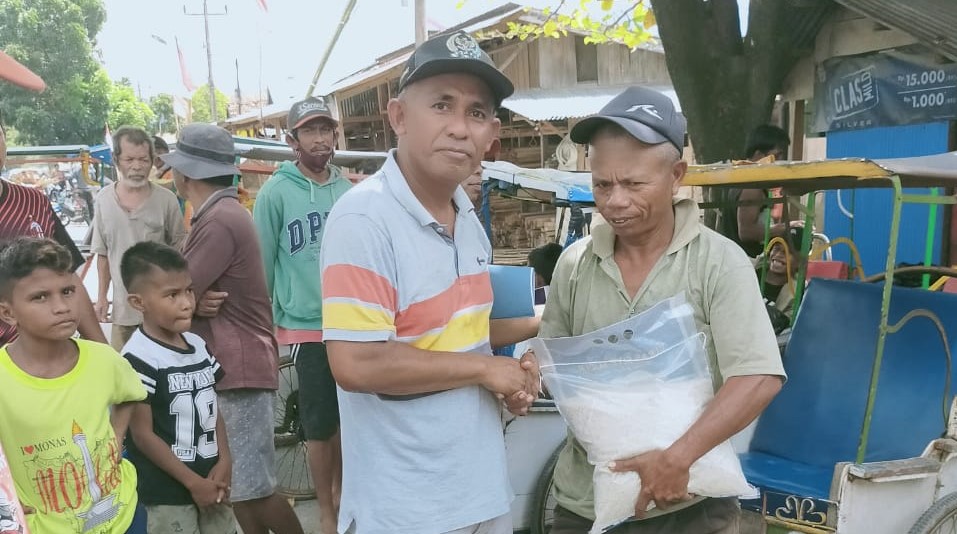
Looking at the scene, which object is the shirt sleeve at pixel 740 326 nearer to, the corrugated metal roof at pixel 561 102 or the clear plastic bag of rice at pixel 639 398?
the clear plastic bag of rice at pixel 639 398

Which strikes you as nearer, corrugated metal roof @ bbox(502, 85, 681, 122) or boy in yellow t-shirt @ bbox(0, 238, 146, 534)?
boy in yellow t-shirt @ bbox(0, 238, 146, 534)

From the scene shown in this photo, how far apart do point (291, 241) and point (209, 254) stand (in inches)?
29.7

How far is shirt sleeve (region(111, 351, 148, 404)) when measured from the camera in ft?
7.97

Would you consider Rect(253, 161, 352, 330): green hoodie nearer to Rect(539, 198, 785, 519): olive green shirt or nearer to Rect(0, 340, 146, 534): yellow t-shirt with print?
Rect(0, 340, 146, 534): yellow t-shirt with print

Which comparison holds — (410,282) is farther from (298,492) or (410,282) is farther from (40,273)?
(298,492)

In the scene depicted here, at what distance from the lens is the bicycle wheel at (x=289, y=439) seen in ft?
15.5

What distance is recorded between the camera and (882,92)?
6992 millimetres

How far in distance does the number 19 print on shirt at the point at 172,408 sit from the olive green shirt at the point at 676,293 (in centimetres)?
146

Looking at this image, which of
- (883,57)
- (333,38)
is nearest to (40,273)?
(883,57)

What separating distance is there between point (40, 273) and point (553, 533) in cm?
174

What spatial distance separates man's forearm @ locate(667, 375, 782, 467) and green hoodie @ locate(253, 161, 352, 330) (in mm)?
2375

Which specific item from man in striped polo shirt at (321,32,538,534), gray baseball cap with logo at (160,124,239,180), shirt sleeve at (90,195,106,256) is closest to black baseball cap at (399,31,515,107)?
man in striped polo shirt at (321,32,538,534)

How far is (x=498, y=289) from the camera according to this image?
81.3 inches

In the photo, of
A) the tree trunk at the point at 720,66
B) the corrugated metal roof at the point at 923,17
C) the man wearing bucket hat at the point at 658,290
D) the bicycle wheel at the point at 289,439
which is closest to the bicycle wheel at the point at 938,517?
the man wearing bucket hat at the point at 658,290
